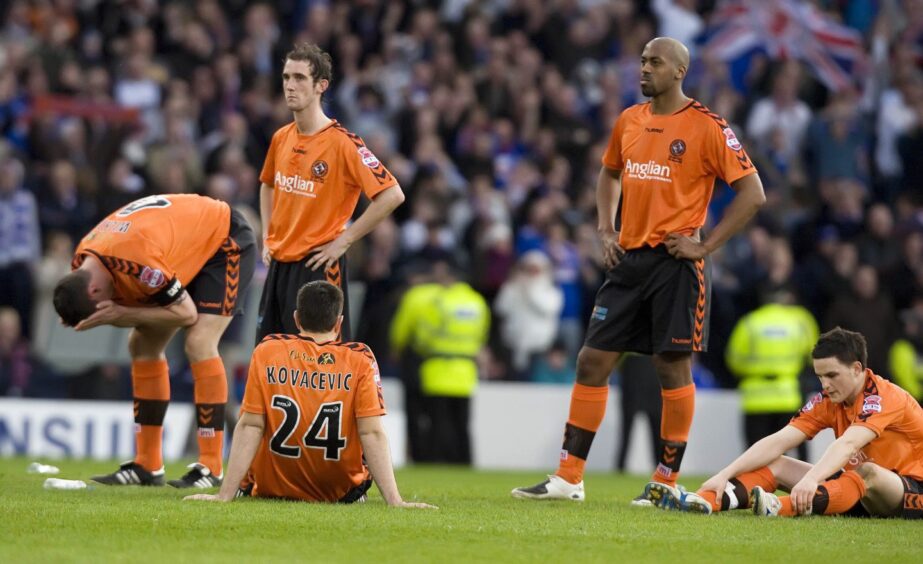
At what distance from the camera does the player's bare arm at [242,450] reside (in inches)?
304

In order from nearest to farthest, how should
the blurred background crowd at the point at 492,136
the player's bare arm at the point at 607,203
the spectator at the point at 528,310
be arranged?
the player's bare arm at the point at 607,203, the blurred background crowd at the point at 492,136, the spectator at the point at 528,310

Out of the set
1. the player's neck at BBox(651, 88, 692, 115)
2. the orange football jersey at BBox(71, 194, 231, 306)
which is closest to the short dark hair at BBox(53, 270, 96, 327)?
the orange football jersey at BBox(71, 194, 231, 306)

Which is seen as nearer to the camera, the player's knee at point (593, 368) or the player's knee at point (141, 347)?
the player's knee at point (593, 368)

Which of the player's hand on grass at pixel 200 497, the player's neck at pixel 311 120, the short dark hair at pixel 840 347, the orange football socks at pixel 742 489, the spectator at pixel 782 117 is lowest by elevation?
the player's hand on grass at pixel 200 497

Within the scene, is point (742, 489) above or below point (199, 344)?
below

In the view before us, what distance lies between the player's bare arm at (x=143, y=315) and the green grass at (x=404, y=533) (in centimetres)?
95

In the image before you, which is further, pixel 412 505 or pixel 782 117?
pixel 782 117

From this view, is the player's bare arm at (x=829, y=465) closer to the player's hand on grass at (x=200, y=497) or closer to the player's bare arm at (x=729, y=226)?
the player's bare arm at (x=729, y=226)

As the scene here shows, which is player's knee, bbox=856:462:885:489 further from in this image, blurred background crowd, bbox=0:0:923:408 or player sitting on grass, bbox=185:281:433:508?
blurred background crowd, bbox=0:0:923:408

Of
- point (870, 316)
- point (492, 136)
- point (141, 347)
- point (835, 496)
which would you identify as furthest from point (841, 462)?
point (492, 136)

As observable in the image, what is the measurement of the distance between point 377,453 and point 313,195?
2.09 metres

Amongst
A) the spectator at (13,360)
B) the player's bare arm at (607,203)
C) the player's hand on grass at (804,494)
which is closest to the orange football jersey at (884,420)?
the player's hand on grass at (804,494)

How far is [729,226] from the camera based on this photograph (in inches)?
349

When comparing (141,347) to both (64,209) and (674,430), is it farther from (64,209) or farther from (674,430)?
(64,209)
